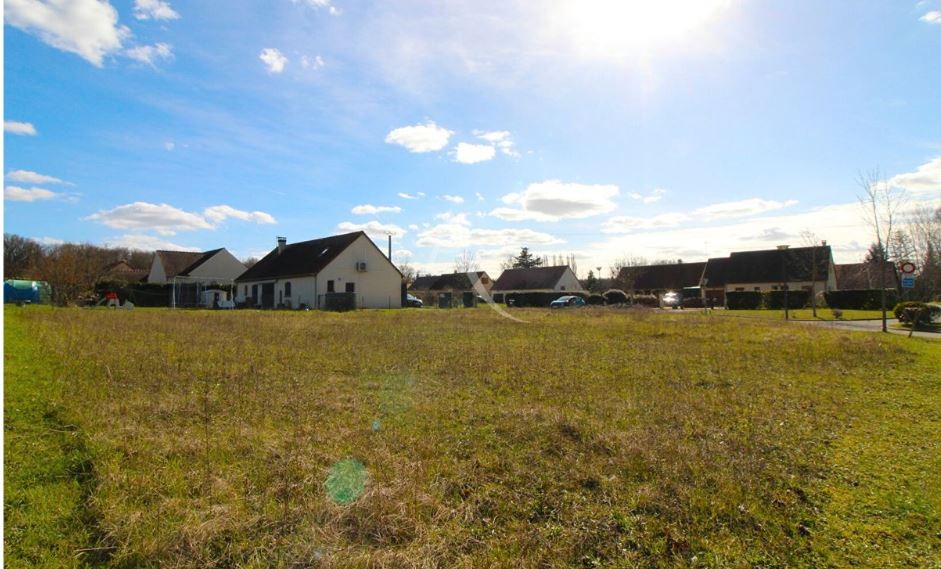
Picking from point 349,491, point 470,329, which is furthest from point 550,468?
point 470,329

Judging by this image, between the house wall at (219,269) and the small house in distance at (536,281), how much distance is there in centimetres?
3279

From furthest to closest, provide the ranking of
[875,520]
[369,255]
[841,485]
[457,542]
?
[369,255]
[841,485]
[875,520]
[457,542]

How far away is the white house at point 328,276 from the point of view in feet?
126

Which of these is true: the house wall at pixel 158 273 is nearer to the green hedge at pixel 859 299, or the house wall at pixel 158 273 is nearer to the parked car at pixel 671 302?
the parked car at pixel 671 302

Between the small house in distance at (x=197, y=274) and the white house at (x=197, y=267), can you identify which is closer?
the small house in distance at (x=197, y=274)

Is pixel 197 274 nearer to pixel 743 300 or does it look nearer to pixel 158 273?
pixel 158 273

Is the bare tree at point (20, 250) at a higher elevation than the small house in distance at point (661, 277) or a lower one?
higher

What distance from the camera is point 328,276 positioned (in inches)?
1510

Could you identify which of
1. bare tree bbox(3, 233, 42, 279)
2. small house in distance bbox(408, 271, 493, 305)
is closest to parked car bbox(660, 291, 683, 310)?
small house in distance bbox(408, 271, 493, 305)

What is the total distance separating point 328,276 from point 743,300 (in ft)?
104

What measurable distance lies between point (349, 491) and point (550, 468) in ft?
6.32

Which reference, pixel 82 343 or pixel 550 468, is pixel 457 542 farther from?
pixel 82 343

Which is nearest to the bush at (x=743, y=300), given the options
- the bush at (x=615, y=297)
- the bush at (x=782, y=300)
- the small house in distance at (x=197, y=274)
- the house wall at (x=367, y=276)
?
the bush at (x=782, y=300)

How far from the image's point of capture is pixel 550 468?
5.05 metres
